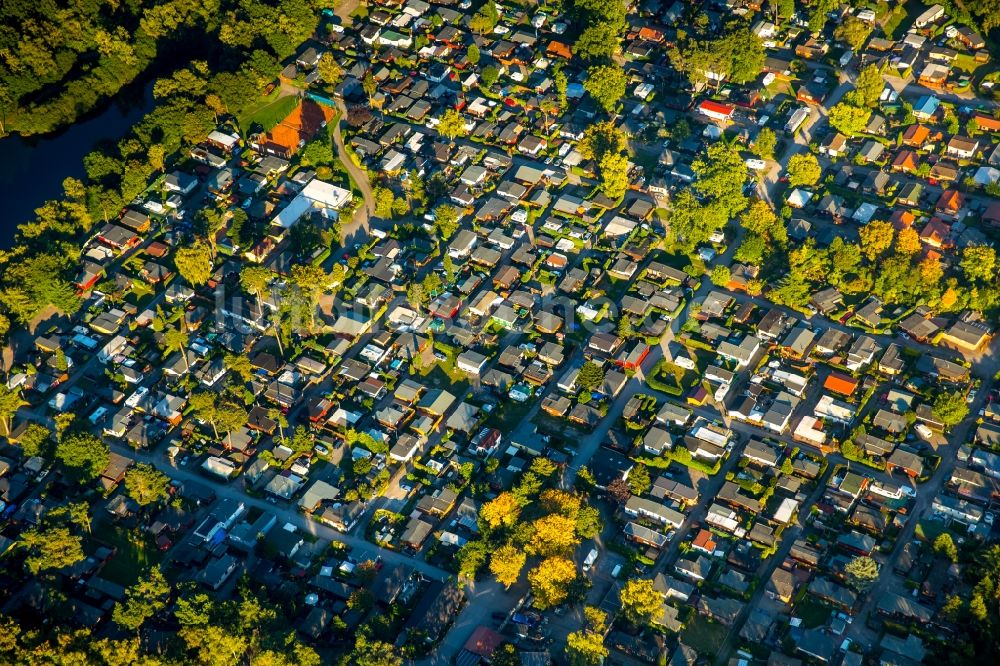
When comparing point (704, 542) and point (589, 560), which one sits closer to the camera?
point (589, 560)

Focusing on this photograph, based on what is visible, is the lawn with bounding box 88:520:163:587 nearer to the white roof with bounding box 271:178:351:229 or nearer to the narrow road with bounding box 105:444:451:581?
the narrow road with bounding box 105:444:451:581

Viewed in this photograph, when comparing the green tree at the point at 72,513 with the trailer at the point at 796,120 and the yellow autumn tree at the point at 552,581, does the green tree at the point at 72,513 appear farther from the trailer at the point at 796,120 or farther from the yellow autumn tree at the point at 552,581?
the trailer at the point at 796,120

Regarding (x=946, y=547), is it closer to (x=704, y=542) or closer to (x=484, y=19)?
(x=704, y=542)

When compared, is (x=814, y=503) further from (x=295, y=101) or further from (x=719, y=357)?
(x=295, y=101)

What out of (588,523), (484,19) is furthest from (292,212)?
(588,523)

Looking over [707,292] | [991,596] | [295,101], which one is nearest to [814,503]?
[991,596]

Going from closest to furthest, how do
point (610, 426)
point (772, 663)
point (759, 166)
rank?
point (772, 663) < point (610, 426) < point (759, 166)
